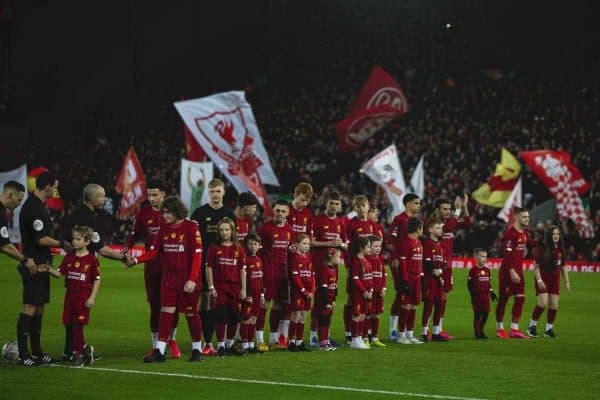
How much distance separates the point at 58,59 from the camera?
46625mm

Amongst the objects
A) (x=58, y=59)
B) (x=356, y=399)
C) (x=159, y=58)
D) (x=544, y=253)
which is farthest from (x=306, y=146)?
(x=356, y=399)

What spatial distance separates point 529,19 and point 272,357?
42957 millimetres

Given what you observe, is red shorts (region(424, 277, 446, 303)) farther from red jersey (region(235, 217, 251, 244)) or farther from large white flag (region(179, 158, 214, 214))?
large white flag (region(179, 158, 214, 214))

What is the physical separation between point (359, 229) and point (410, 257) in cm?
98

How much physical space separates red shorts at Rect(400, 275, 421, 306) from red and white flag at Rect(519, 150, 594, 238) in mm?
17498

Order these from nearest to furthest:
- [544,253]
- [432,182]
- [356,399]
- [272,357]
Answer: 1. [356,399]
2. [272,357]
3. [544,253]
4. [432,182]

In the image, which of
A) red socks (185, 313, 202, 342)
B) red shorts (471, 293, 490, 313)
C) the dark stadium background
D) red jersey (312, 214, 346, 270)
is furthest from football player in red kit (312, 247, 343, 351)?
the dark stadium background

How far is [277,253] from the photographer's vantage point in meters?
16.6

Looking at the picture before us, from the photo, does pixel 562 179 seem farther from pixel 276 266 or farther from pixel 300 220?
pixel 276 266

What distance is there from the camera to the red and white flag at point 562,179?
1371 inches

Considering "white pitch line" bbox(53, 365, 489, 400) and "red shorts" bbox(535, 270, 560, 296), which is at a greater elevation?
"red shorts" bbox(535, 270, 560, 296)

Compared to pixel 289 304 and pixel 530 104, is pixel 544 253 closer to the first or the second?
pixel 289 304

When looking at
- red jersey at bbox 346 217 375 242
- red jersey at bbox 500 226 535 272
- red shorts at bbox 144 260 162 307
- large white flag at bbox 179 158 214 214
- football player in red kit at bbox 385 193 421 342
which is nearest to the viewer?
red shorts at bbox 144 260 162 307

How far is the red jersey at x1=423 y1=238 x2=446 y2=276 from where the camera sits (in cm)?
1873
